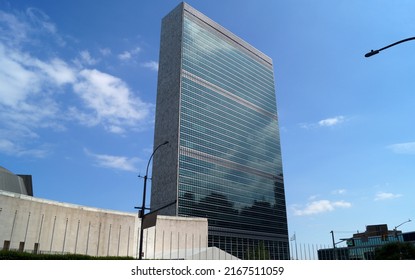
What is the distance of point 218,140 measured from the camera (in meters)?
138

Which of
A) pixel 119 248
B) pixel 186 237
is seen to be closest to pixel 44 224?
pixel 119 248

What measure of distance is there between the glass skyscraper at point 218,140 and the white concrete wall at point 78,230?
59.5m

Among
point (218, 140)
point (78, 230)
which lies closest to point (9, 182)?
point (78, 230)

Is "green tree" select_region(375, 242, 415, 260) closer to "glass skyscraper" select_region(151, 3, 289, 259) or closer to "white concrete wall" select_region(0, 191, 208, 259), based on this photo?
"white concrete wall" select_region(0, 191, 208, 259)

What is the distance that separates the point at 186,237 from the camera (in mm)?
56469

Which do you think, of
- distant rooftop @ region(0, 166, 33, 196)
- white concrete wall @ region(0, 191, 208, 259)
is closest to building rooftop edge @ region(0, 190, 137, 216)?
white concrete wall @ region(0, 191, 208, 259)

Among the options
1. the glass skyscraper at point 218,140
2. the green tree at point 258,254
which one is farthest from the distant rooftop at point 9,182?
the glass skyscraper at point 218,140

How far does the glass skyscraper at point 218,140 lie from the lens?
12344 centimetres

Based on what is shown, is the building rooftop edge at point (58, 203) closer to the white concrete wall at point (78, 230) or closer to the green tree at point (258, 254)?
the white concrete wall at point (78, 230)

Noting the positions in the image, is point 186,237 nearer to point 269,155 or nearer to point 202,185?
point 202,185

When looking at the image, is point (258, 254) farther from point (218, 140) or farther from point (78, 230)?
point (78, 230)

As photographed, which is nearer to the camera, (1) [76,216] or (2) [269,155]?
(1) [76,216]

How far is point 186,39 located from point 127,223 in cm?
10300

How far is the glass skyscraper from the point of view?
4860 inches
